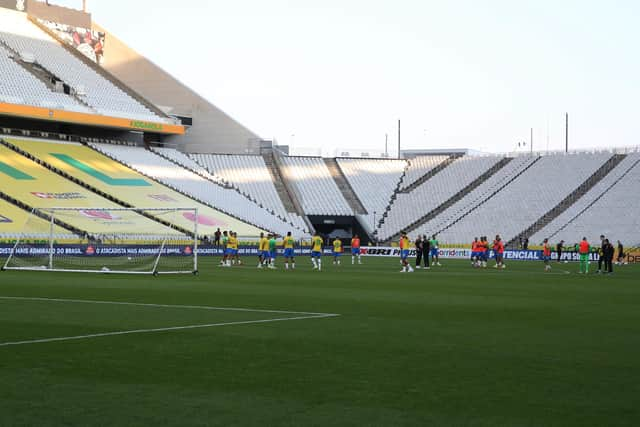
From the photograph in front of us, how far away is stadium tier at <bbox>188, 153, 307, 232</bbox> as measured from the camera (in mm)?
74812

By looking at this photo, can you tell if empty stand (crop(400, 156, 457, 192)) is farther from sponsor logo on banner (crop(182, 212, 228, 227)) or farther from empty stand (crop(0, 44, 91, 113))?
empty stand (crop(0, 44, 91, 113))

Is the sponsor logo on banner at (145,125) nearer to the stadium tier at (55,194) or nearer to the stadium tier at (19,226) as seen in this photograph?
the stadium tier at (55,194)

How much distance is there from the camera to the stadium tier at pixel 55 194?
5053 cm

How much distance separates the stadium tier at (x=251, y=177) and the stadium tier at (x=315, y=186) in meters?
2.19

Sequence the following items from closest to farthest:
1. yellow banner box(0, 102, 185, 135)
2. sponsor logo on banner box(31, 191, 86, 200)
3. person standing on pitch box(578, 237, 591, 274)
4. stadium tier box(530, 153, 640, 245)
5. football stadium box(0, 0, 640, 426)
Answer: football stadium box(0, 0, 640, 426) → person standing on pitch box(578, 237, 591, 274) → sponsor logo on banner box(31, 191, 86, 200) → yellow banner box(0, 102, 185, 135) → stadium tier box(530, 153, 640, 245)

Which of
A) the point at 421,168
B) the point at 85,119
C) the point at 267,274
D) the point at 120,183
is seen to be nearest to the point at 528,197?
the point at 421,168

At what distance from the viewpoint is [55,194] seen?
186 ft

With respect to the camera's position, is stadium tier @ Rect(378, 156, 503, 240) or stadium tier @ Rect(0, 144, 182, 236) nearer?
stadium tier @ Rect(0, 144, 182, 236)

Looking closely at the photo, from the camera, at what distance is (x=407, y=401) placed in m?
8.53

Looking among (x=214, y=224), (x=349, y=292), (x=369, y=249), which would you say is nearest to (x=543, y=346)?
(x=349, y=292)

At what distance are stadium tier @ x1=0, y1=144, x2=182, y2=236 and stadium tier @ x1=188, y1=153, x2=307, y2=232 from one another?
60.4 ft

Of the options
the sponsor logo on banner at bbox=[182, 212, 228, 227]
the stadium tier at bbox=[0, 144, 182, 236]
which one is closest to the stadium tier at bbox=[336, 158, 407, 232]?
the sponsor logo on banner at bbox=[182, 212, 228, 227]

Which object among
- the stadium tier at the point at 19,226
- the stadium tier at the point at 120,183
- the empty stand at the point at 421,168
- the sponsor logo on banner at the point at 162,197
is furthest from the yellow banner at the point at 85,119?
the empty stand at the point at 421,168

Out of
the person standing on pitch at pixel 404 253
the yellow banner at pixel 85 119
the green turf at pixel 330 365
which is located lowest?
the green turf at pixel 330 365
